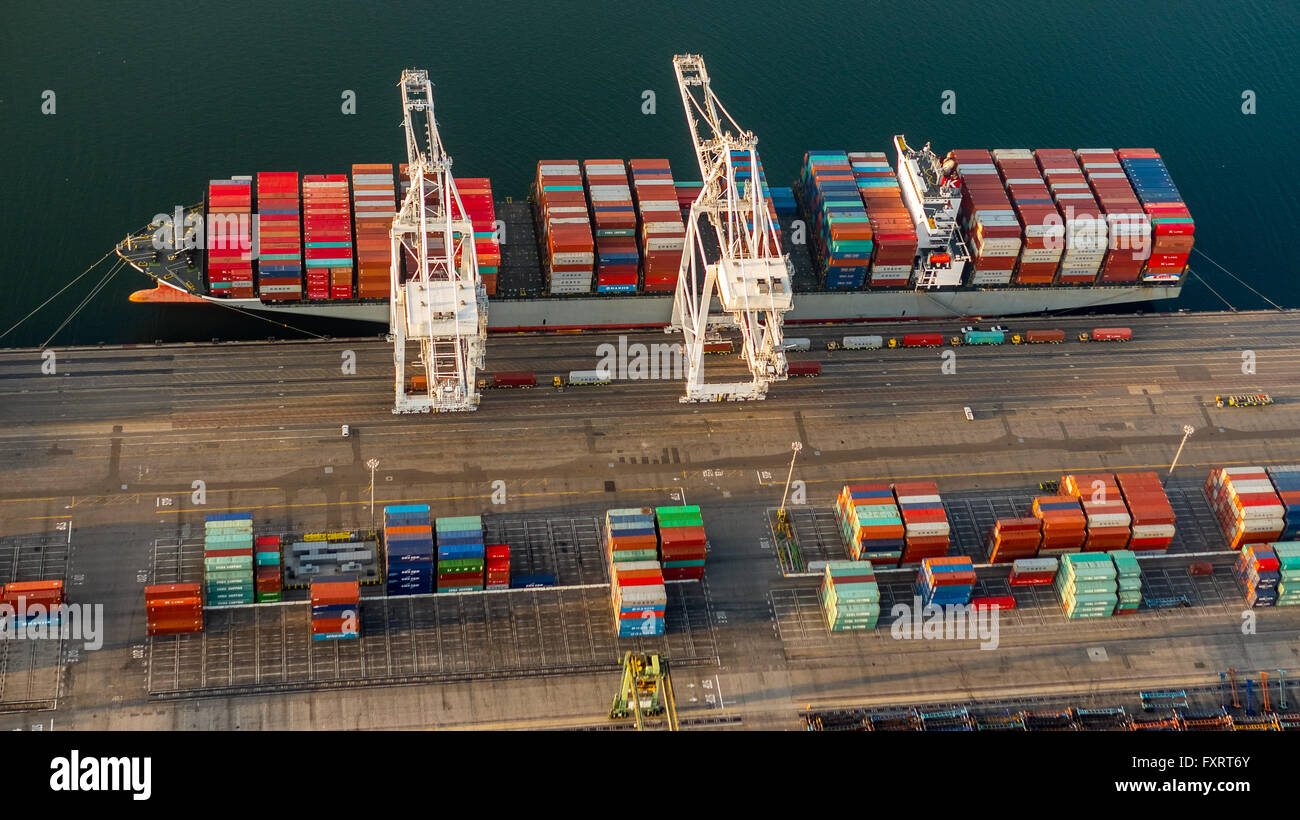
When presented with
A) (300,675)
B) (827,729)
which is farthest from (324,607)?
(827,729)

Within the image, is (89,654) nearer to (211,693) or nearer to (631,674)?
(211,693)

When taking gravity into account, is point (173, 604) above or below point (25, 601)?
below

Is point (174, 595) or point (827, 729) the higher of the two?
point (174, 595)

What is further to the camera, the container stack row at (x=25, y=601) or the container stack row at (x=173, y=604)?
the container stack row at (x=25, y=601)

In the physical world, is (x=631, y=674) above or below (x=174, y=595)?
below

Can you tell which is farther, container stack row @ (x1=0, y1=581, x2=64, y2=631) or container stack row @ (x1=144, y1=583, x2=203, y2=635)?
container stack row @ (x1=0, y1=581, x2=64, y2=631)

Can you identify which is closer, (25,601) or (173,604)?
(173,604)
